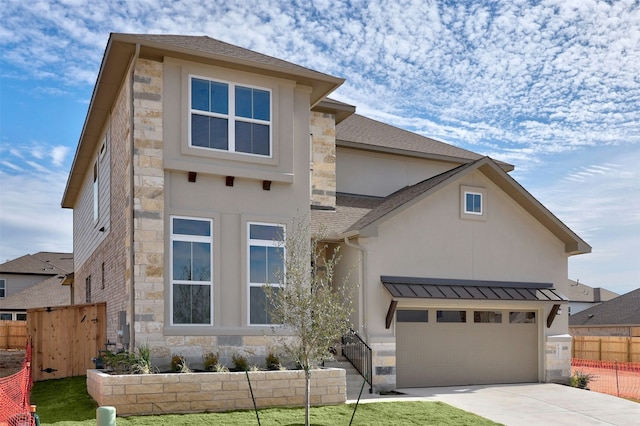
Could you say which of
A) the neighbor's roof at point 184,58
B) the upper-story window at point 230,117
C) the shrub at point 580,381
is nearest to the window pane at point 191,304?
the upper-story window at point 230,117

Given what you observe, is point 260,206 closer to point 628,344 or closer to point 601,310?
point 628,344

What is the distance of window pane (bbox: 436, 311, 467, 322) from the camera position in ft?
57.3

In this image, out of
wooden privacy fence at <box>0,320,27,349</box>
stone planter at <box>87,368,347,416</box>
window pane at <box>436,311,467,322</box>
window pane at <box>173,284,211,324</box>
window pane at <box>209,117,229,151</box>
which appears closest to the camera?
stone planter at <box>87,368,347,416</box>

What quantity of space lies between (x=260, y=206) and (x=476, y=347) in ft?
24.0

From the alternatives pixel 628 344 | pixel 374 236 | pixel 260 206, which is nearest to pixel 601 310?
pixel 628 344

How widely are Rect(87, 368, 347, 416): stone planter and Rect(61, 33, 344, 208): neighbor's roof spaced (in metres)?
6.30

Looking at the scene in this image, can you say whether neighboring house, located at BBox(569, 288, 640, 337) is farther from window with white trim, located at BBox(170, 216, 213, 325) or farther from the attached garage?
window with white trim, located at BBox(170, 216, 213, 325)

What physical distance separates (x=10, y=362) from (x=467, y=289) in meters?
13.9

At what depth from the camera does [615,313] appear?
132ft

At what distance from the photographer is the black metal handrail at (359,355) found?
618 inches

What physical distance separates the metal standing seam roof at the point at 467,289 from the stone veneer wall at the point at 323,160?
3422 mm

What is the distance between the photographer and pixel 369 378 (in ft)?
51.4

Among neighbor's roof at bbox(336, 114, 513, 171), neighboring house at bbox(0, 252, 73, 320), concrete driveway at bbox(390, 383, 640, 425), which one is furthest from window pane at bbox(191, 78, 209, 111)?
neighboring house at bbox(0, 252, 73, 320)

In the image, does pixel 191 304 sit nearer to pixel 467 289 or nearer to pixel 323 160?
pixel 323 160
